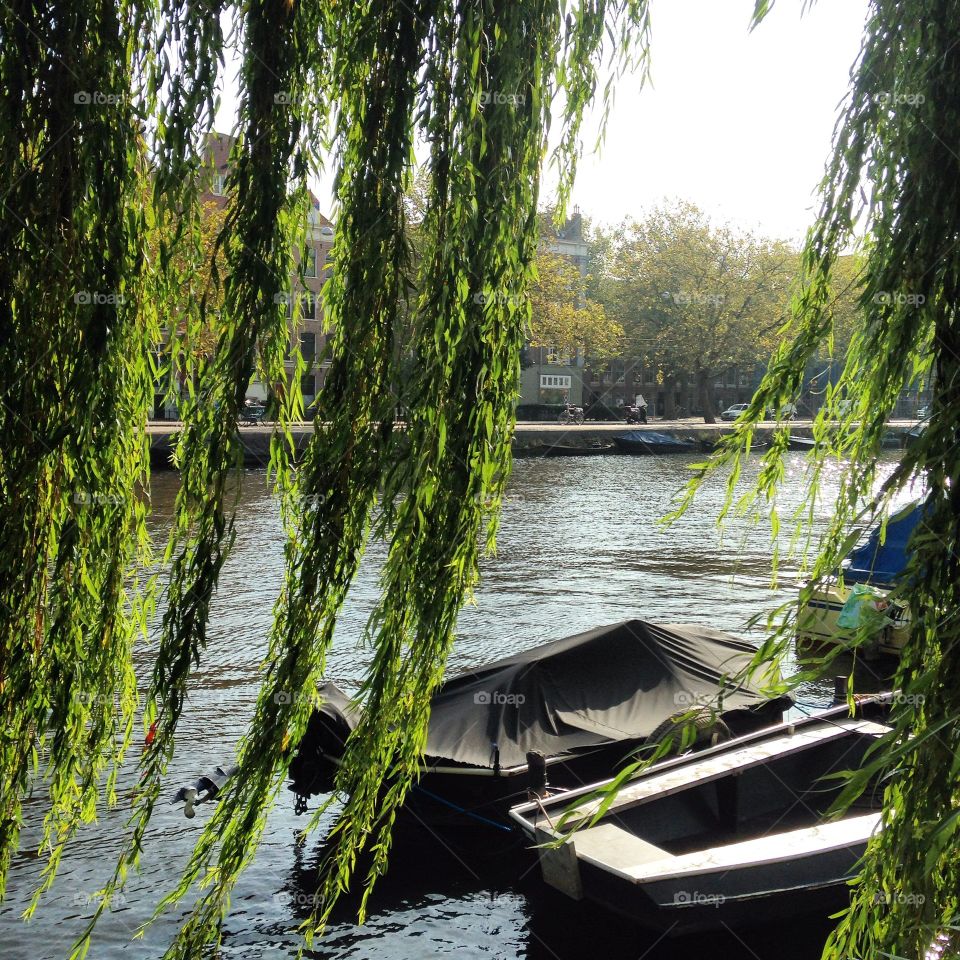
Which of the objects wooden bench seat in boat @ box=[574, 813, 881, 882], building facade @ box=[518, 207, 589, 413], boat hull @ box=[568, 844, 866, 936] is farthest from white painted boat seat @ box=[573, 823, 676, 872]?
building facade @ box=[518, 207, 589, 413]

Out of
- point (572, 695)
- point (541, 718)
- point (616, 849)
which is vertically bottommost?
point (616, 849)

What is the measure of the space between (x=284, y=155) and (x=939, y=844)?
9.67ft

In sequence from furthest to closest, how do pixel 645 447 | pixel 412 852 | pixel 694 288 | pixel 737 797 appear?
pixel 694 288 → pixel 645 447 → pixel 412 852 → pixel 737 797

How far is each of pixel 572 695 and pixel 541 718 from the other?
0.68 meters

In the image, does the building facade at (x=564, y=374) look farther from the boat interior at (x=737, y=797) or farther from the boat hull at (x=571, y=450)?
the boat interior at (x=737, y=797)

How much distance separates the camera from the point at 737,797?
36.7ft

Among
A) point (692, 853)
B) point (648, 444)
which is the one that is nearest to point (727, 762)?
point (692, 853)

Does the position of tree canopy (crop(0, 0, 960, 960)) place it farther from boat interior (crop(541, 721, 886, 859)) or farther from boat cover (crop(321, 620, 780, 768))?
boat cover (crop(321, 620, 780, 768))

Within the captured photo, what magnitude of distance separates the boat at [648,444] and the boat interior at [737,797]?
49502mm

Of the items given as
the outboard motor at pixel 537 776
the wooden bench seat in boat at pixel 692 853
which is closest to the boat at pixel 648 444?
the outboard motor at pixel 537 776

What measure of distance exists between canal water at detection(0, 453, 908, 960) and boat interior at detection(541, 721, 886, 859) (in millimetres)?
1068

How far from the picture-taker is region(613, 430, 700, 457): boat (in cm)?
6128

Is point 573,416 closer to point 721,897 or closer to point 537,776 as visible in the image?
point 537,776

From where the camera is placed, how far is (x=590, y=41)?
388 cm
